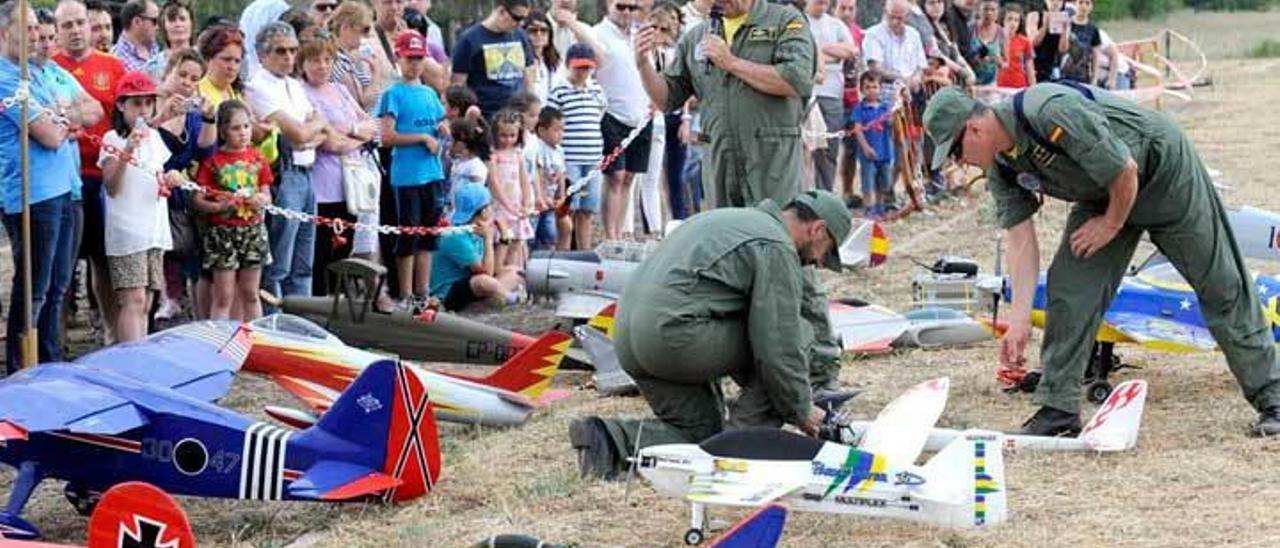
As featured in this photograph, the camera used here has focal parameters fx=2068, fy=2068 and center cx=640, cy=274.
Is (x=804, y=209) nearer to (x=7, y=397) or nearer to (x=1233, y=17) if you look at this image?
(x=7, y=397)

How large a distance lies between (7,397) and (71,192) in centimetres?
256

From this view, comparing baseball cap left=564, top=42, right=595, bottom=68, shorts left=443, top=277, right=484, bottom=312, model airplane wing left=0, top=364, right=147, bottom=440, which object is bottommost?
shorts left=443, top=277, right=484, bottom=312

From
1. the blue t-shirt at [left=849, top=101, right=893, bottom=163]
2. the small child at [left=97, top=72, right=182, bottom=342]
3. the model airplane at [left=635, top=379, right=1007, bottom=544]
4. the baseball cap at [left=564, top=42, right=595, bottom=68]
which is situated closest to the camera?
the model airplane at [left=635, top=379, right=1007, bottom=544]

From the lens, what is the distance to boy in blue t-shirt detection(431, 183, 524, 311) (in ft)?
42.5

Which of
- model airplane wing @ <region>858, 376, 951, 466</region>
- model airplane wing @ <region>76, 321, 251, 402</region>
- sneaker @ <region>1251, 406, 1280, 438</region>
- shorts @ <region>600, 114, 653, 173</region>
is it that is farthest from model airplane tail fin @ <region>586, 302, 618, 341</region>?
shorts @ <region>600, 114, 653, 173</region>

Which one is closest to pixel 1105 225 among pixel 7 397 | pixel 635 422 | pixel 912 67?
pixel 635 422

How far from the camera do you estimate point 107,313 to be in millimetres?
10852

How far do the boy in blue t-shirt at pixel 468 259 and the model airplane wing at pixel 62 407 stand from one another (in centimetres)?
512

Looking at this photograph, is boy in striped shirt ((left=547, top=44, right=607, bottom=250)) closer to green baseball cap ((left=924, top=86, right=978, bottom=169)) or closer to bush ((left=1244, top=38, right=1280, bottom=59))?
green baseball cap ((left=924, top=86, right=978, bottom=169))

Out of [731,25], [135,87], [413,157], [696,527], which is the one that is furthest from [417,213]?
[696,527]

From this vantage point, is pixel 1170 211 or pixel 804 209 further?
pixel 1170 211

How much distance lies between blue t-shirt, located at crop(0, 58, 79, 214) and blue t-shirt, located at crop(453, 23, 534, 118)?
4569mm

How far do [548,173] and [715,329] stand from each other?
6.29 metres

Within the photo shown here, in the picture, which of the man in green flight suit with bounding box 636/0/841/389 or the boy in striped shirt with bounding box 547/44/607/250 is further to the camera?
the boy in striped shirt with bounding box 547/44/607/250
